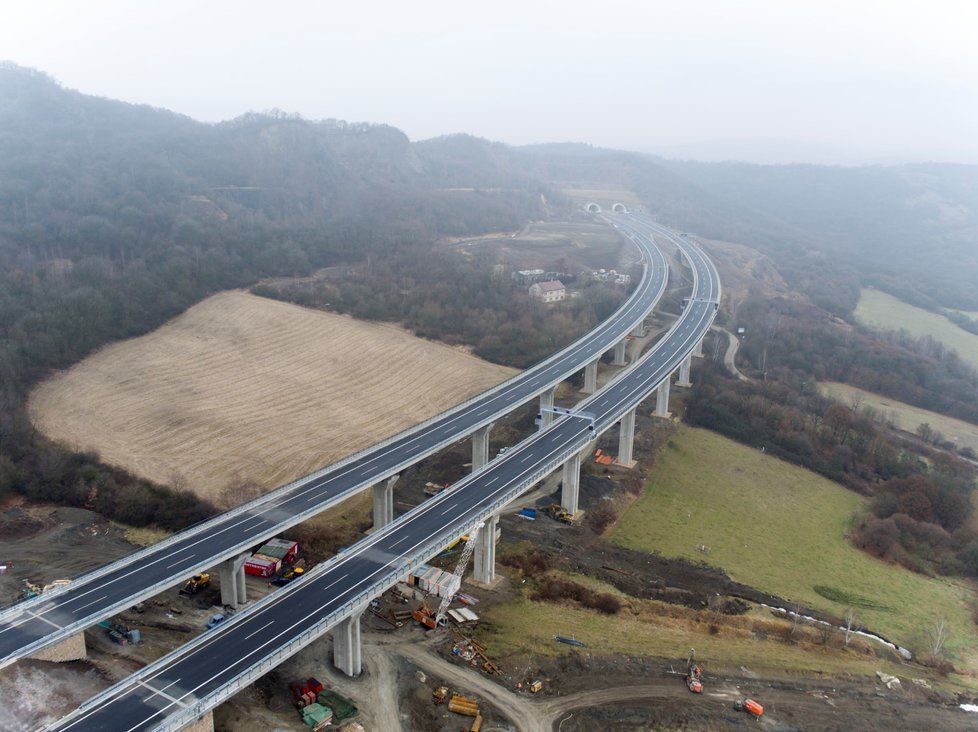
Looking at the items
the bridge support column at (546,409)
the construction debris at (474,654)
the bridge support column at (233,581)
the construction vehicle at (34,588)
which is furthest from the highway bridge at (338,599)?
the construction vehicle at (34,588)

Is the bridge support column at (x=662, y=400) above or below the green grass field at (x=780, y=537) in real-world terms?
above

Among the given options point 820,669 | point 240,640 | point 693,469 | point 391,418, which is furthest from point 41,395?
point 820,669

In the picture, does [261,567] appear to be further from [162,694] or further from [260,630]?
[162,694]

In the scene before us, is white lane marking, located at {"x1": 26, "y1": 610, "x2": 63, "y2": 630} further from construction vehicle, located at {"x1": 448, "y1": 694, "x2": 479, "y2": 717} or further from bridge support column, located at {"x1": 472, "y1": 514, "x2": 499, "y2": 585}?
bridge support column, located at {"x1": 472, "y1": 514, "x2": 499, "y2": 585}

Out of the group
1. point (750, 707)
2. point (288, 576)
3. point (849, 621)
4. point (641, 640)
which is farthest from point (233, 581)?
point (849, 621)

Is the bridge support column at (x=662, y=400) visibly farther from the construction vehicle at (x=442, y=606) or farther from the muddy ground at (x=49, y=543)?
the muddy ground at (x=49, y=543)
